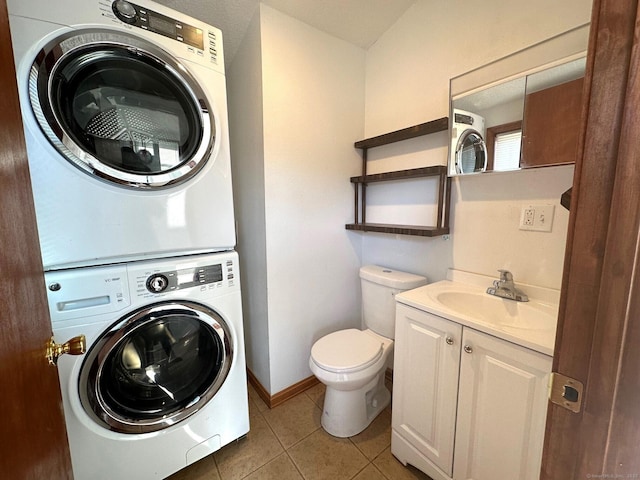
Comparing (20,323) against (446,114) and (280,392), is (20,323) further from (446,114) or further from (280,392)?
(446,114)

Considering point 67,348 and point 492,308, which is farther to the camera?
point 492,308

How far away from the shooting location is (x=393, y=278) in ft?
5.13

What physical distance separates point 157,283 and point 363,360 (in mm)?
1036

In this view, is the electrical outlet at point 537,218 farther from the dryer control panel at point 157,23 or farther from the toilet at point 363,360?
the dryer control panel at point 157,23

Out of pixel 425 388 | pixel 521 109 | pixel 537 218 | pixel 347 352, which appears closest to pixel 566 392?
pixel 425 388

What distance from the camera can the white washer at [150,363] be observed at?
89cm

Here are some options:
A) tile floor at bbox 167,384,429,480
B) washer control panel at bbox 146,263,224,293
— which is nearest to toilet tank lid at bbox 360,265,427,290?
tile floor at bbox 167,384,429,480

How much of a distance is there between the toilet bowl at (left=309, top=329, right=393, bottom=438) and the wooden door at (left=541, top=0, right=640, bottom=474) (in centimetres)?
98

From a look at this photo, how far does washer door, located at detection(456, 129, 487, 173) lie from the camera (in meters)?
1.29

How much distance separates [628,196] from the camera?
0.36 meters

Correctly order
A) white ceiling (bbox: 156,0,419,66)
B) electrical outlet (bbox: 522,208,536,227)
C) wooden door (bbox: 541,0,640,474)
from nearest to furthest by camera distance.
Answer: wooden door (bbox: 541,0,640,474) → electrical outlet (bbox: 522,208,536,227) → white ceiling (bbox: 156,0,419,66)

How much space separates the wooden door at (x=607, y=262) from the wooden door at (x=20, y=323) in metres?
0.89

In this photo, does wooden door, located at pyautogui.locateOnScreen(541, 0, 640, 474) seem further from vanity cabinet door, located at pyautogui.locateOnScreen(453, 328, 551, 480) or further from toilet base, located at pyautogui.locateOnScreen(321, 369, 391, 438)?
toilet base, located at pyautogui.locateOnScreen(321, 369, 391, 438)

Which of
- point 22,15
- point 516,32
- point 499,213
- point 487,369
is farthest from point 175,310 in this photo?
point 516,32
